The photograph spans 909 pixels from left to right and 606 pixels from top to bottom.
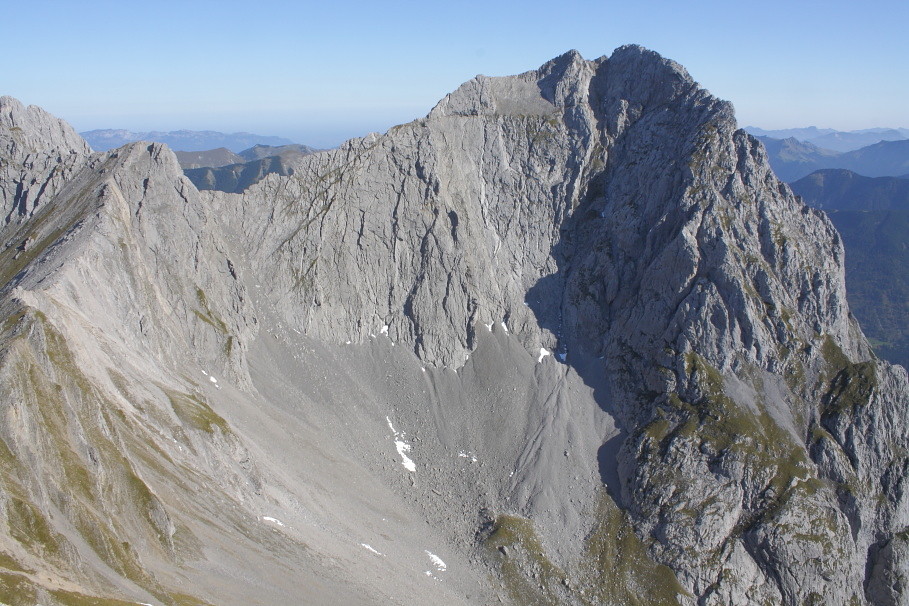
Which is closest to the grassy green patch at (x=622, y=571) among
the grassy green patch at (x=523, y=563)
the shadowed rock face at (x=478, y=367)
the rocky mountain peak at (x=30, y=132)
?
the shadowed rock face at (x=478, y=367)

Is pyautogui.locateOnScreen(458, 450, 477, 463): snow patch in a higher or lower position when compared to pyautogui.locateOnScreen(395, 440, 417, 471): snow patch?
lower

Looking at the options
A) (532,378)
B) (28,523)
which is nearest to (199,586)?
(28,523)

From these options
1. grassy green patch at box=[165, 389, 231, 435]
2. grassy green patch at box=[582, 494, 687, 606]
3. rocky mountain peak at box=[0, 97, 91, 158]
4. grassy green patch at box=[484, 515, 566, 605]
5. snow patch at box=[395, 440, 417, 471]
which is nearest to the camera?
grassy green patch at box=[165, 389, 231, 435]

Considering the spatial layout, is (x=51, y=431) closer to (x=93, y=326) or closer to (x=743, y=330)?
(x=93, y=326)

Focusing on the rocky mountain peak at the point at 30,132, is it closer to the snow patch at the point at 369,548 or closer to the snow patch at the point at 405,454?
the snow patch at the point at 405,454

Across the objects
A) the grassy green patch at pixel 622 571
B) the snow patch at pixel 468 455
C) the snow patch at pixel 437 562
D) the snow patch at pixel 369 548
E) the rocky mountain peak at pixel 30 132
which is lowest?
the grassy green patch at pixel 622 571

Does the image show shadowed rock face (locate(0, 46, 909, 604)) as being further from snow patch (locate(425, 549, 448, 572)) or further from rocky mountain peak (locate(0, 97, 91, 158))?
rocky mountain peak (locate(0, 97, 91, 158))

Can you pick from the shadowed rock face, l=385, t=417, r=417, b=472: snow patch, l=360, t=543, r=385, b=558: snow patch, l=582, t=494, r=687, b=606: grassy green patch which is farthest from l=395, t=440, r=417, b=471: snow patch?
l=582, t=494, r=687, b=606: grassy green patch

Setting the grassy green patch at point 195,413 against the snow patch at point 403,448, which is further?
the snow patch at point 403,448
